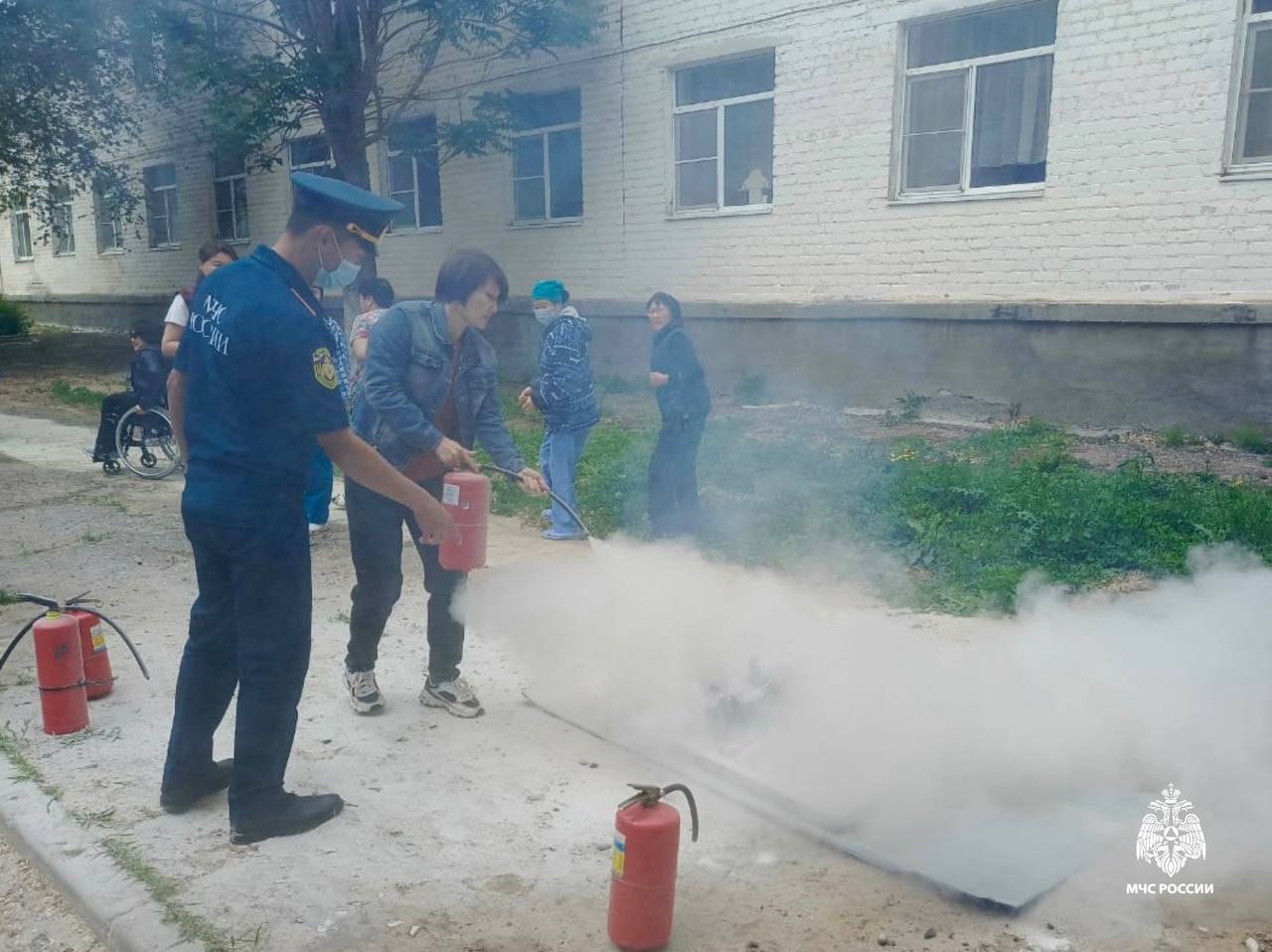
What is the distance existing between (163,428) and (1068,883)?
7.99 m

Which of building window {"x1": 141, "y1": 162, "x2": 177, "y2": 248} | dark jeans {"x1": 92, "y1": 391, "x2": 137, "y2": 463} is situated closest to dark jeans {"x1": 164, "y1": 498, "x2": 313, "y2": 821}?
dark jeans {"x1": 92, "y1": 391, "x2": 137, "y2": 463}

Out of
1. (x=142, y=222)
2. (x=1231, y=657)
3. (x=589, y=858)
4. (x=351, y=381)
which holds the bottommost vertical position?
(x=589, y=858)

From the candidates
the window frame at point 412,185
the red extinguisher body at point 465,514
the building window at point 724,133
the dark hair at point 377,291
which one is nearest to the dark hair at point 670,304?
the dark hair at point 377,291

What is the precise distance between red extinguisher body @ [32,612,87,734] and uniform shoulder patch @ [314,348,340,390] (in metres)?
1.66

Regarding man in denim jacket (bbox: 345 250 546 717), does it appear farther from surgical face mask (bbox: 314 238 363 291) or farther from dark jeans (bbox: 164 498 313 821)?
dark jeans (bbox: 164 498 313 821)

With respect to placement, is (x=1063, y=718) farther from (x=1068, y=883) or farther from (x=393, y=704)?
(x=393, y=704)

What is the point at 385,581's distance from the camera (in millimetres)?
3889

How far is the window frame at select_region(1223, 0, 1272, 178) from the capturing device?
8.19 meters

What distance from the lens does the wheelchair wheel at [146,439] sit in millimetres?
8758

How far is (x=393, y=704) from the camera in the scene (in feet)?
13.7

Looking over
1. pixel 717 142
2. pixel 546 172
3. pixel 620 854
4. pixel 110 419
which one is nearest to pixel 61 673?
pixel 620 854

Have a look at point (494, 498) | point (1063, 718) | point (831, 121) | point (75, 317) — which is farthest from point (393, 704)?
point (75, 317)

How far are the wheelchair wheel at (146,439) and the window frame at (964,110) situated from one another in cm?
716

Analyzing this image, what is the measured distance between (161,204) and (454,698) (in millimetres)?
20924
